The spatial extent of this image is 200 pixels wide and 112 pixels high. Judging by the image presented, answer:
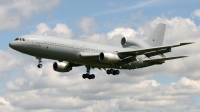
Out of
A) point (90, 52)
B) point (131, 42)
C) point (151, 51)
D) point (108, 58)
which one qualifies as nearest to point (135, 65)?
point (131, 42)

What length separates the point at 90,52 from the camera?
7088 centimetres

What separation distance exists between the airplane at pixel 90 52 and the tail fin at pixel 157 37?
1.89 meters

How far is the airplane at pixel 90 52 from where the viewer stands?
66.4m

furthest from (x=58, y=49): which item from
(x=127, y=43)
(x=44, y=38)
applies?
(x=127, y=43)

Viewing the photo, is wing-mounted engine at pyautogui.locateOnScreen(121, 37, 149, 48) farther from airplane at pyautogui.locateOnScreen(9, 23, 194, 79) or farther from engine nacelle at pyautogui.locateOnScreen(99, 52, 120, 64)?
engine nacelle at pyautogui.locateOnScreen(99, 52, 120, 64)

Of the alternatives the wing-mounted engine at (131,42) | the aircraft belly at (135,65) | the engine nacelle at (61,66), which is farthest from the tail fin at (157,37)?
the engine nacelle at (61,66)

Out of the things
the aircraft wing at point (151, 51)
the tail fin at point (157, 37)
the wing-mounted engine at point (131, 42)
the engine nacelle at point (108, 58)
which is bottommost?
the engine nacelle at point (108, 58)

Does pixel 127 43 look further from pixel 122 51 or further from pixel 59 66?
pixel 59 66

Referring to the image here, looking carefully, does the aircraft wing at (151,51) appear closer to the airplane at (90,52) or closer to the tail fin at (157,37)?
the airplane at (90,52)

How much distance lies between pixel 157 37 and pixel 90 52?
17783 mm

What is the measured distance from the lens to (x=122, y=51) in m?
71.9

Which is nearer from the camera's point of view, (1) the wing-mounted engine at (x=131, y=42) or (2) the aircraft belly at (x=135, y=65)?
(2) the aircraft belly at (x=135, y=65)

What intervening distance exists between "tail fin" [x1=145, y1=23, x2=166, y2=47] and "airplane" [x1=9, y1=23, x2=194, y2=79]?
6.19 feet

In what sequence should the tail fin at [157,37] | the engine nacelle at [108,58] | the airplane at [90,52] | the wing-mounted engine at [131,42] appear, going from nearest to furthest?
the airplane at [90,52] < the engine nacelle at [108,58] < the wing-mounted engine at [131,42] < the tail fin at [157,37]
